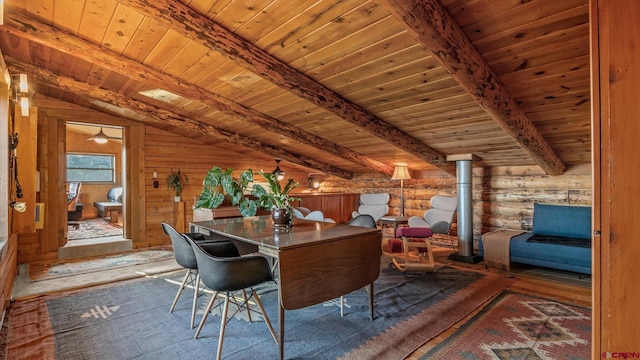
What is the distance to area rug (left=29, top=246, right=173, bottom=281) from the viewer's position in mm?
4012

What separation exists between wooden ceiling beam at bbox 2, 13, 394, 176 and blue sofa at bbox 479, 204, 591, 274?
2.83m

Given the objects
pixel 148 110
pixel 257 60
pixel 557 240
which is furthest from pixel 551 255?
pixel 148 110

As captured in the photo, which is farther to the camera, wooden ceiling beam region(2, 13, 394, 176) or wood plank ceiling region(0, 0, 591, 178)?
wooden ceiling beam region(2, 13, 394, 176)

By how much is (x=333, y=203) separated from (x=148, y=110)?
12.0ft

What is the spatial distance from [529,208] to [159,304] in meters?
4.86

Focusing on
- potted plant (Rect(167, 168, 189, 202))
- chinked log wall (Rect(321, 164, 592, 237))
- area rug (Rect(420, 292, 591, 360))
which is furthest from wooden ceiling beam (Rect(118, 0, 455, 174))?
potted plant (Rect(167, 168, 189, 202))

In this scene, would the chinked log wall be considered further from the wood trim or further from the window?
the window

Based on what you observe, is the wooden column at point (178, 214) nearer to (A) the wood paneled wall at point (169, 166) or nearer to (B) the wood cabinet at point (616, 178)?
(A) the wood paneled wall at point (169, 166)

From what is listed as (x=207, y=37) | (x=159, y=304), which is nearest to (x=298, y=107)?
(x=207, y=37)

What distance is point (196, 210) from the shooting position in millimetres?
4848

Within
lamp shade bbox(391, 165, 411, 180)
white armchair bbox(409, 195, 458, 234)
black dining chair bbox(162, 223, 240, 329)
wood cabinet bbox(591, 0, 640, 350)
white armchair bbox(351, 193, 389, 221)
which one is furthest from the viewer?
white armchair bbox(351, 193, 389, 221)

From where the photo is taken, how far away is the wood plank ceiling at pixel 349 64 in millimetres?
2072

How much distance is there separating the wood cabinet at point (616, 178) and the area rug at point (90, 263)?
4954 mm

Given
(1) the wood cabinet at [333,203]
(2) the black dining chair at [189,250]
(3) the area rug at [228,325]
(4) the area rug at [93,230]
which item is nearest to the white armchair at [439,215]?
(3) the area rug at [228,325]
